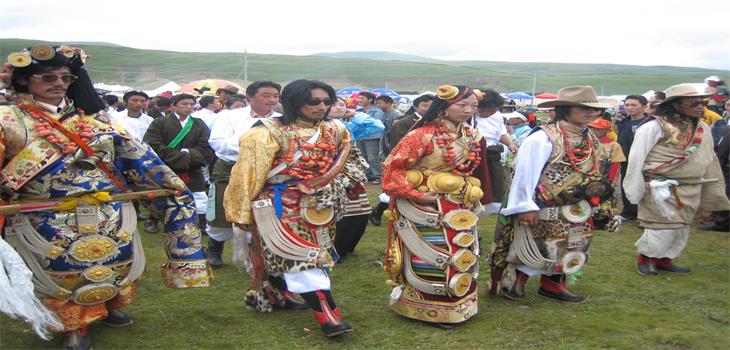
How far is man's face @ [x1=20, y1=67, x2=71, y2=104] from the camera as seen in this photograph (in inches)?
155

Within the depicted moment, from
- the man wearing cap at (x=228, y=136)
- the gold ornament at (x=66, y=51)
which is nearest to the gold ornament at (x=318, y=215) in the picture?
the man wearing cap at (x=228, y=136)

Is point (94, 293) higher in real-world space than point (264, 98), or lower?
lower

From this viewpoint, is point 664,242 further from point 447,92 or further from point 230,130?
point 230,130

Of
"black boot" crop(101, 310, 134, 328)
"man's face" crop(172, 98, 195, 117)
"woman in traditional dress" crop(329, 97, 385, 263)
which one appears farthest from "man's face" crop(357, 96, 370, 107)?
"black boot" crop(101, 310, 134, 328)

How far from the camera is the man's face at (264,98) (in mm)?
5844

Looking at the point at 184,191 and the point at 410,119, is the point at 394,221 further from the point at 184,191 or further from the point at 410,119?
the point at 410,119

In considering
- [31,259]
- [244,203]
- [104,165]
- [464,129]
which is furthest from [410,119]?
[31,259]

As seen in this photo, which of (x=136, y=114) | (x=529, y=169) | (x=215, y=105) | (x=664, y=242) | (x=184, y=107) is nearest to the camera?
(x=529, y=169)

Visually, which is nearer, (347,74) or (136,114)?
(136,114)

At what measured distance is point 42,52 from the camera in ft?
12.7

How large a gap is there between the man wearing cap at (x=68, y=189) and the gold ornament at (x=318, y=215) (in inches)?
41.5

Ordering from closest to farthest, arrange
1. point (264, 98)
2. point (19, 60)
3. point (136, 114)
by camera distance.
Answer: point (19, 60) → point (264, 98) → point (136, 114)

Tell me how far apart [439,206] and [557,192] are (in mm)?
1094

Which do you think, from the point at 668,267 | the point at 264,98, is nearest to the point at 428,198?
the point at 264,98
